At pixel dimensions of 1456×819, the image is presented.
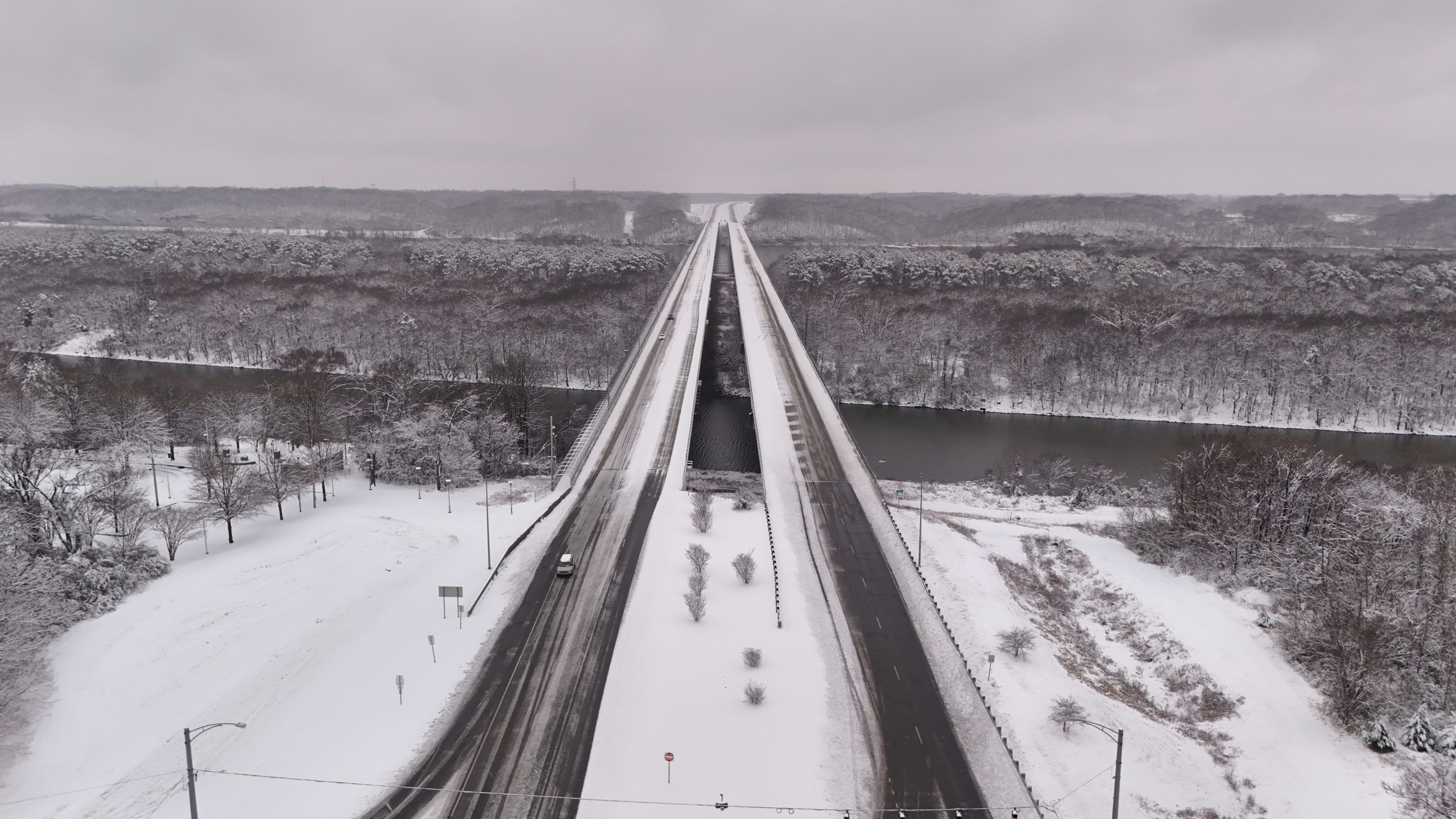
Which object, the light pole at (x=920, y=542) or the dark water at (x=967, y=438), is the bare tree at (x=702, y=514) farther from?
the dark water at (x=967, y=438)

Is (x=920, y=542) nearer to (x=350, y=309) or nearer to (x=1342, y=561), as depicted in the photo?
(x=1342, y=561)

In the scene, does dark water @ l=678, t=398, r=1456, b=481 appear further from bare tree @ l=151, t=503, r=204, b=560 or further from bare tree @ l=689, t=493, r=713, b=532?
bare tree @ l=151, t=503, r=204, b=560

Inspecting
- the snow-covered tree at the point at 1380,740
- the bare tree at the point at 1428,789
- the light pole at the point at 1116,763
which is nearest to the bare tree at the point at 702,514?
the light pole at the point at 1116,763

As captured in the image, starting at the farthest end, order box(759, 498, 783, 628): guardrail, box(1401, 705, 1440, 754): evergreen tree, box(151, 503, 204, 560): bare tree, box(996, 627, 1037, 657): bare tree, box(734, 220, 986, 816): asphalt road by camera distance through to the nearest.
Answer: box(151, 503, 204, 560): bare tree → box(759, 498, 783, 628): guardrail → box(996, 627, 1037, 657): bare tree → box(1401, 705, 1440, 754): evergreen tree → box(734, 220, 986, 816): asphalt road

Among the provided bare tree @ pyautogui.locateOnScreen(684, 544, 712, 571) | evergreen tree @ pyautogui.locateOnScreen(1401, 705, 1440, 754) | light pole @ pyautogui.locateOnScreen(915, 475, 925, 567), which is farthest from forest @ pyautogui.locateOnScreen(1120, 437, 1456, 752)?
bare tree @ pyautogui.locateOnScreen(684, 544, 712, 571)

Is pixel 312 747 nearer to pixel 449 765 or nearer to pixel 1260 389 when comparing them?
pixel 449 765

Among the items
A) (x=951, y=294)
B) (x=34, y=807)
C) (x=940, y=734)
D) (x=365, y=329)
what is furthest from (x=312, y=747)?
(x=951, y=294)
